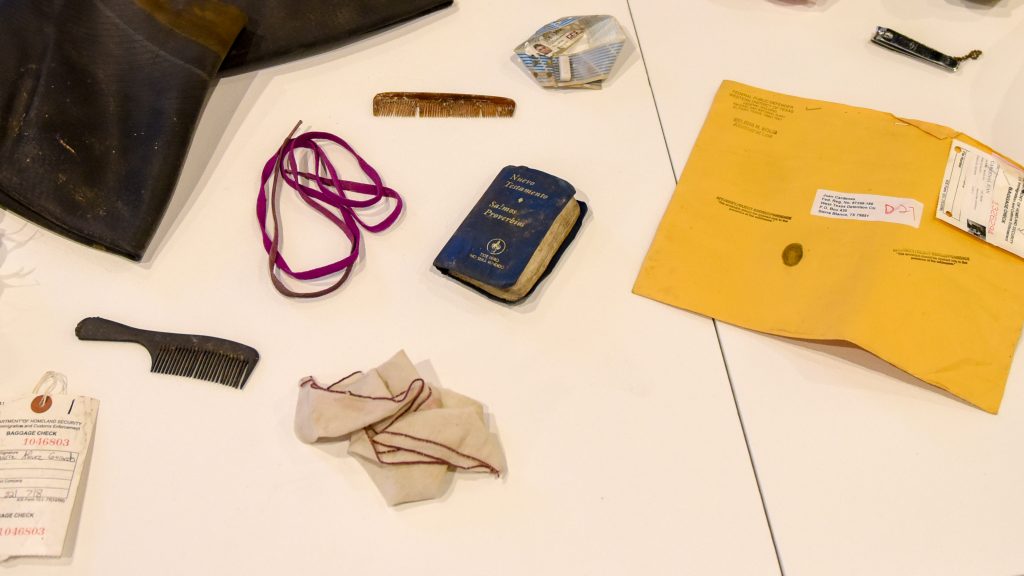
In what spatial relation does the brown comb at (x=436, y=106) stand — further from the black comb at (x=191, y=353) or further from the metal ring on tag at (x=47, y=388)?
the metal ring on tag at (x=47, y=388)

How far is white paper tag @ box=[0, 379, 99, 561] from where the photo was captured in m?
0.81

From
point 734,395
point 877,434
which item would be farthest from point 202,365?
point 877,434

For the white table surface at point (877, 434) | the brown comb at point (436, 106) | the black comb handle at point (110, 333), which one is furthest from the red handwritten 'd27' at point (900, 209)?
the black comb handle at point (110, 333)

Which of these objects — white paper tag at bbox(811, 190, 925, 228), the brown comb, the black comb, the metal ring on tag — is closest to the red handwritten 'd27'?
white paper tag at bbox(811, 190, 925, 228)

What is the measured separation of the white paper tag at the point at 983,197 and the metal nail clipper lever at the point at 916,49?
0.22 m

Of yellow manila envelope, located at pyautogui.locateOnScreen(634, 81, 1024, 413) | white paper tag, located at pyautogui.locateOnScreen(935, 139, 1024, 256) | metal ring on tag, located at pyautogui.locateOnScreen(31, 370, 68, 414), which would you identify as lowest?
metal ring on tag, located at pyautogui.locateOnScreen(31, 370, 68, 414)

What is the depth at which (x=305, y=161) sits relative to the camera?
1.12 metres

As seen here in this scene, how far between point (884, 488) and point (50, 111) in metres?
1.16

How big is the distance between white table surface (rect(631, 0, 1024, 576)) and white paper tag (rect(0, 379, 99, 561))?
79cm

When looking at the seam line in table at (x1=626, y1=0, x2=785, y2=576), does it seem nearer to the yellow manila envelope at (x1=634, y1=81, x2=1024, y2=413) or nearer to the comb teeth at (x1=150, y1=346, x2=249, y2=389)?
the yellow manila envelope at (x1=634, y1=81, x2=1024, y2=413)

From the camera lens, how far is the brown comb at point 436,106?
3.84ft

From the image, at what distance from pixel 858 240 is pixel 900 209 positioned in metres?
0.08

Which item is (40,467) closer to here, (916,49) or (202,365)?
(202,365)

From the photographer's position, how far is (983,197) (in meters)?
1.03
